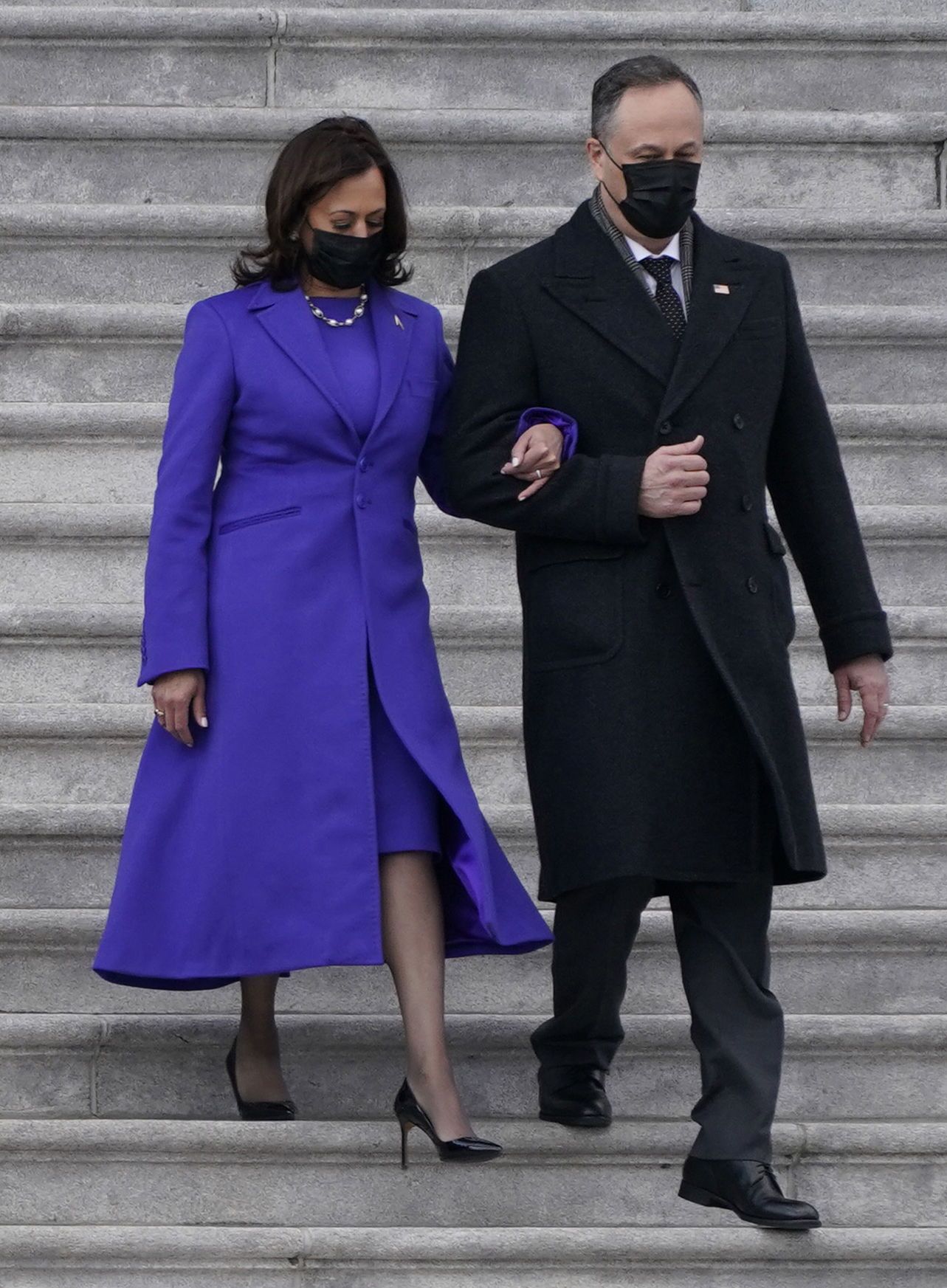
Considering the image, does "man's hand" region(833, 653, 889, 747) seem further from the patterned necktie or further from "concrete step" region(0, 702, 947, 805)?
"concrete step" region(0, 702, 947, 805)

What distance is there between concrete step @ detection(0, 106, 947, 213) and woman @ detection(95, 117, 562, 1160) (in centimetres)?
201

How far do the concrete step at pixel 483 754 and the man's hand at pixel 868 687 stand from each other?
85 cm

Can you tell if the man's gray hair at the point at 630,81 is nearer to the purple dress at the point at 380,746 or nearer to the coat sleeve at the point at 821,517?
the coat sleeve at the point at 821,517

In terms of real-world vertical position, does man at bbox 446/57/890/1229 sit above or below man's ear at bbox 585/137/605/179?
below

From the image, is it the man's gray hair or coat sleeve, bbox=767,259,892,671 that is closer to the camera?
the man's gray hair

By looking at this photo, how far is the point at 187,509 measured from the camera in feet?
11.8

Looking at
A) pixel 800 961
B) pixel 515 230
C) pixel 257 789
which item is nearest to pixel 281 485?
pixel 257 789

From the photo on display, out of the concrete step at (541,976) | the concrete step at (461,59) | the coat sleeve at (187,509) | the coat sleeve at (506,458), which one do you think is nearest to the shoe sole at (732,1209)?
the concrete step at (541,976)

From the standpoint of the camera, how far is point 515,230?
5418mm

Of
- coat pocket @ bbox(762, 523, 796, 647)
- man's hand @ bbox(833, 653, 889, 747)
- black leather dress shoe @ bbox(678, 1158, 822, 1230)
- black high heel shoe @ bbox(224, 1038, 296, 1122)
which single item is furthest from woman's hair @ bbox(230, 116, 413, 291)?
black leather dress shoe @ bbox(678, 1158, 822, 1230)

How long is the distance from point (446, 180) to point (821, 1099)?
2.74m

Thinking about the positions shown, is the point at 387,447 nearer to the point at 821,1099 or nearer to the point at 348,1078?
the point at 348,1078

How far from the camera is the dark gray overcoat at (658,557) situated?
11.3 ft

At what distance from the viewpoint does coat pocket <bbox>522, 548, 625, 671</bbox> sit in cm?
349
